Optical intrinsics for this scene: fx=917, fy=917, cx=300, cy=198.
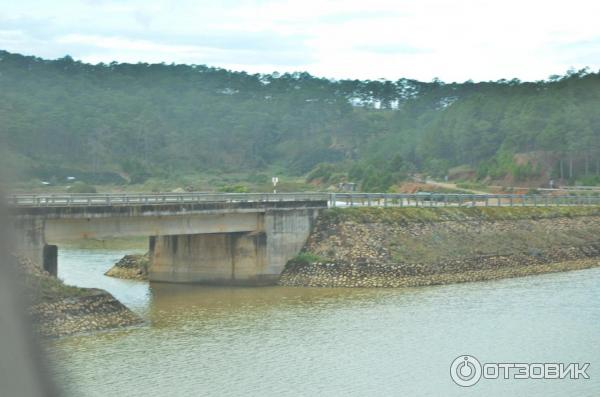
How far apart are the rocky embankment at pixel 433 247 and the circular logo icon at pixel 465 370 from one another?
17519 millimetres

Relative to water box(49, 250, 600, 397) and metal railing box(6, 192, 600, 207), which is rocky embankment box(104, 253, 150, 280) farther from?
metal railing box(6, 192, 600, 207)

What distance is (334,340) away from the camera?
31.3 metres

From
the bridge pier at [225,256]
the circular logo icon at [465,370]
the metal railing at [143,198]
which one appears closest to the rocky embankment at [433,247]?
the bridge pier at [225,256]

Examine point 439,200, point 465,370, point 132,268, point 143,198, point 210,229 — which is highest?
point 143,198

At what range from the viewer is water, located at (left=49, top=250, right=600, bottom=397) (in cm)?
2467

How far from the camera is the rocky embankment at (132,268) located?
49750 mm

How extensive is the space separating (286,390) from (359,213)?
29.3 m

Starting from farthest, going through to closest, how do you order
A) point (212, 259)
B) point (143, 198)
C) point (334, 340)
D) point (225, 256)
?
point (225, 256) < point (212, 259) < point (143, 198) < point (334, 340)

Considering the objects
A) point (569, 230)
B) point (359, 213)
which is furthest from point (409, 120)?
point (359, 213)

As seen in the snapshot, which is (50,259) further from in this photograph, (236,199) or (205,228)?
(236,199)

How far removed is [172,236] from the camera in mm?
47750

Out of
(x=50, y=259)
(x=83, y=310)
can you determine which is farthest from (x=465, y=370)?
(x=50, y=259)
